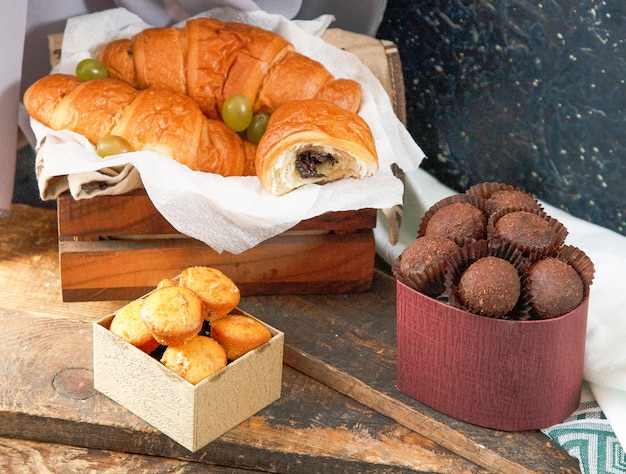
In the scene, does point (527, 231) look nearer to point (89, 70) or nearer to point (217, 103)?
point (217, 103)

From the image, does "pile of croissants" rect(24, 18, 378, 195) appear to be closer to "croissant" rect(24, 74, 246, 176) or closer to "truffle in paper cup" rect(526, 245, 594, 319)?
"croissant" rect(24, 74, 246, 176)

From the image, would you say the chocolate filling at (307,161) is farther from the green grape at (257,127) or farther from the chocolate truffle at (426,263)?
the chocolate truffle at (426,263)

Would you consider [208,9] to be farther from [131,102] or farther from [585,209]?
[585,209]

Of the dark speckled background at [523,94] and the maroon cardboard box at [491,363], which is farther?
the dark speckled background at [523,94]

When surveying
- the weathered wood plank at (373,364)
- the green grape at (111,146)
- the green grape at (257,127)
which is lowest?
the weathered wood plank at (373,364)

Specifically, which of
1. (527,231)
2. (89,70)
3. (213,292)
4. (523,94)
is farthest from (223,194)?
(523,94)

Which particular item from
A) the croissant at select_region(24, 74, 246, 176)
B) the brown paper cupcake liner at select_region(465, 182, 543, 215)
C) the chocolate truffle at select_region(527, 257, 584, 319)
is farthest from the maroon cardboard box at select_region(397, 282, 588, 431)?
the croissant at select_region(24, 74, 246, 176)

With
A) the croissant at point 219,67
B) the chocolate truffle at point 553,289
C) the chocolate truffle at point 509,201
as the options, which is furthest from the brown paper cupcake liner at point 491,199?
the croissant at point 219,67

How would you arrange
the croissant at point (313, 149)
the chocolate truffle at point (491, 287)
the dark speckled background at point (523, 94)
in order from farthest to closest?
1. the dark speckled background at point (523, 94)
2. the croissant at point (313, 149)
3. the chocolate truffle at point (491, 287)
